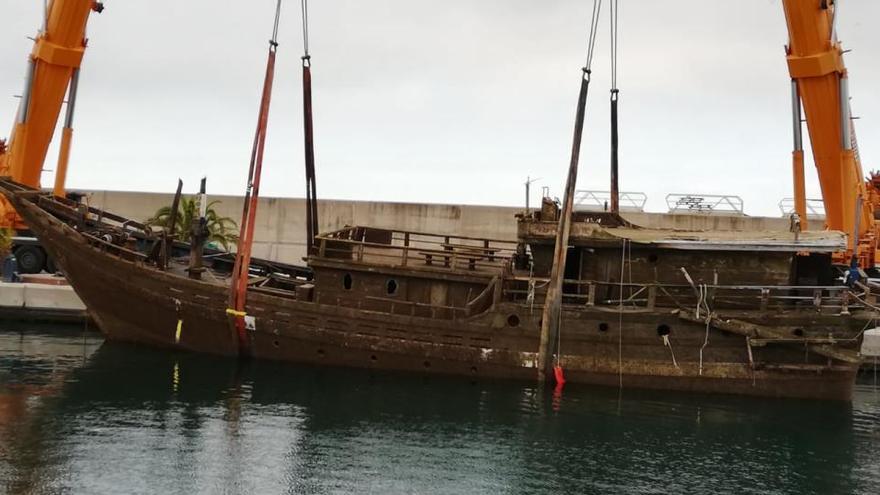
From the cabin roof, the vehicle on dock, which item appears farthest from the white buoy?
the cabin roof

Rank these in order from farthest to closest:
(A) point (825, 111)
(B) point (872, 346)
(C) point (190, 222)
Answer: (C) point (190, 222)
(A) point (825, 111)
(B) point (872, 346)

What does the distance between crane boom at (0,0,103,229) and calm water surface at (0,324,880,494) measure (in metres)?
9.47

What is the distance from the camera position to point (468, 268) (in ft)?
71.5

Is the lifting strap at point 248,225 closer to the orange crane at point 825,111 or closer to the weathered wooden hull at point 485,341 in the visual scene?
the weathered wooden hull at point 485,341

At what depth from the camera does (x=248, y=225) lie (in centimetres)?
2167

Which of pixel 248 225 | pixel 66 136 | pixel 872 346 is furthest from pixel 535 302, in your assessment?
pixel 66 136

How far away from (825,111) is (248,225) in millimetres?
17583

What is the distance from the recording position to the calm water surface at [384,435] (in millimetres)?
14078

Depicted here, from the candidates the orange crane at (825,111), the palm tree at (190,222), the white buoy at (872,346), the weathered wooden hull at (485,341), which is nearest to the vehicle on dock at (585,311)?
the weathered wooden hull at (485,341)

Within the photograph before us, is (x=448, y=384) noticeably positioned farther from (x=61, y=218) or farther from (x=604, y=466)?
(x=61, y=218)

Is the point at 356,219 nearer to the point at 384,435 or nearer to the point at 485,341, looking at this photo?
the point at 485,341

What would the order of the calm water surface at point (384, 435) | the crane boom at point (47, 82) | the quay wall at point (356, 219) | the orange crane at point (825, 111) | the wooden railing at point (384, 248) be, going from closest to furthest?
the calm water surface at point (384, 435) < the wooden railing at point (384, 248) < the orange crane at point (825, 111) < the crane boom at point (47, 82) < the quay wall at point (356, 219)

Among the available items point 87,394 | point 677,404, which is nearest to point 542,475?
point 677,404

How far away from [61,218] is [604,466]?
16.4 m
